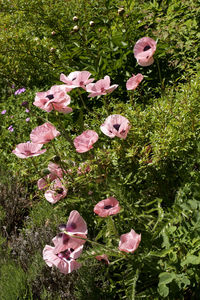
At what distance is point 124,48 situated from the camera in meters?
3.20

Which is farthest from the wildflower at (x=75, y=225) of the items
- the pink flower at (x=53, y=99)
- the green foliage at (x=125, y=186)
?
Answer: the pink flower at (x=53, y=99)

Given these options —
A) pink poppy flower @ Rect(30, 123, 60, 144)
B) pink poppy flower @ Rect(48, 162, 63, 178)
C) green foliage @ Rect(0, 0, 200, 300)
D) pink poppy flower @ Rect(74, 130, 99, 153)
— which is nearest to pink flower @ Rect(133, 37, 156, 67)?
green foliage @ Rect(0, 0, 200, 300)

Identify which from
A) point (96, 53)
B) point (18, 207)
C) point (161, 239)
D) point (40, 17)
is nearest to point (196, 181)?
point (161, 239)

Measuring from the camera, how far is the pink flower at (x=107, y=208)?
1.58 metres

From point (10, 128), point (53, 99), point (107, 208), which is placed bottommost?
point (10, 128)

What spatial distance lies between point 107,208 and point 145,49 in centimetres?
100

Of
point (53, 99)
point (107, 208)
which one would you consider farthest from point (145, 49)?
point (107, 208)

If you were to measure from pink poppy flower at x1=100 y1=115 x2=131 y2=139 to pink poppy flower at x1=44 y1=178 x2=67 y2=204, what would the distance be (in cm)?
43

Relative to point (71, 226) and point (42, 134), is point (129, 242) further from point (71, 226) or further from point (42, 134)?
point (42, 134)

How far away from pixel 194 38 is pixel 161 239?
2259 mm

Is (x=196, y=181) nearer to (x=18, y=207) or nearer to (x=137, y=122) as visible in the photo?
(x=137, y=122)

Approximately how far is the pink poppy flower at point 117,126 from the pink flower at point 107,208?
37 cm

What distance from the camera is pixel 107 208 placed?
63.6 inches

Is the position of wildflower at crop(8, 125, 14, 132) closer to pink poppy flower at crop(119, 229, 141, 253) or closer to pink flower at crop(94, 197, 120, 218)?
pink flower at crop(94, 197, 120, 218)
